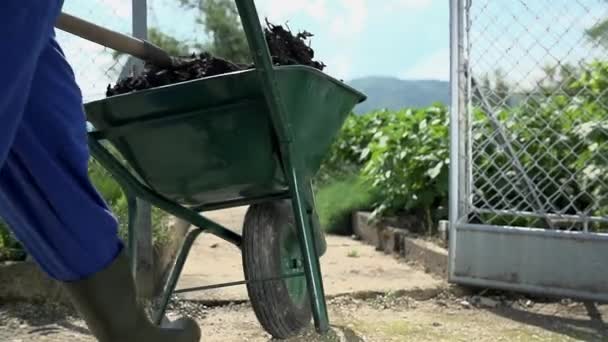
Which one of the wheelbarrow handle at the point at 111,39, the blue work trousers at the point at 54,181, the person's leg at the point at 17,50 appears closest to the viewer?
the person's leg at the point at 17,50

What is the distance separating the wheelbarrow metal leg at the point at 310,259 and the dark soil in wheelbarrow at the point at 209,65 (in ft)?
1.20

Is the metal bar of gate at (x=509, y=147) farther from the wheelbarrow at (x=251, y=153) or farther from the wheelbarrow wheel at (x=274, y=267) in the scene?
the wheelbarrow wheel at (x=274, y=267)

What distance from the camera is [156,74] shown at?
209 centimetres

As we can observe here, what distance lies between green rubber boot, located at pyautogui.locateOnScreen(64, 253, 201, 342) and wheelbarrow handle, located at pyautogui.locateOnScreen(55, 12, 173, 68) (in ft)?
1.90

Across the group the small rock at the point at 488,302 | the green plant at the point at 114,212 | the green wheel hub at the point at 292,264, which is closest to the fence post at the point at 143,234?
the green plant at the point at 114,212

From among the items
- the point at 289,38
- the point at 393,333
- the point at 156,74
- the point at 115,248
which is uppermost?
the point at 289,38

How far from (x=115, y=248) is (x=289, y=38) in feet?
3.15

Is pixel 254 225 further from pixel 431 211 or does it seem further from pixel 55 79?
pixel 431 211

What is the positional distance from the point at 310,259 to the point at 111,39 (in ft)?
2.43

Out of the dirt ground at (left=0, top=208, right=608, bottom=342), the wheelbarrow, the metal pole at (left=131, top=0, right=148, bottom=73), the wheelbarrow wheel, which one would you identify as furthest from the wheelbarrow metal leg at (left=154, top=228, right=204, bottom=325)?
the metal pole at (left=131, top=0, right=148, bottom=73)

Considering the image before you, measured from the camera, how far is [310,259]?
195cm

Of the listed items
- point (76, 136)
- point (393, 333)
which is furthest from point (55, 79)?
point (393, 333)

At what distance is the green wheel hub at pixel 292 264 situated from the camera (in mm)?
2307

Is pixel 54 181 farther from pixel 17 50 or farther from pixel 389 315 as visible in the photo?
pixel 389 315
